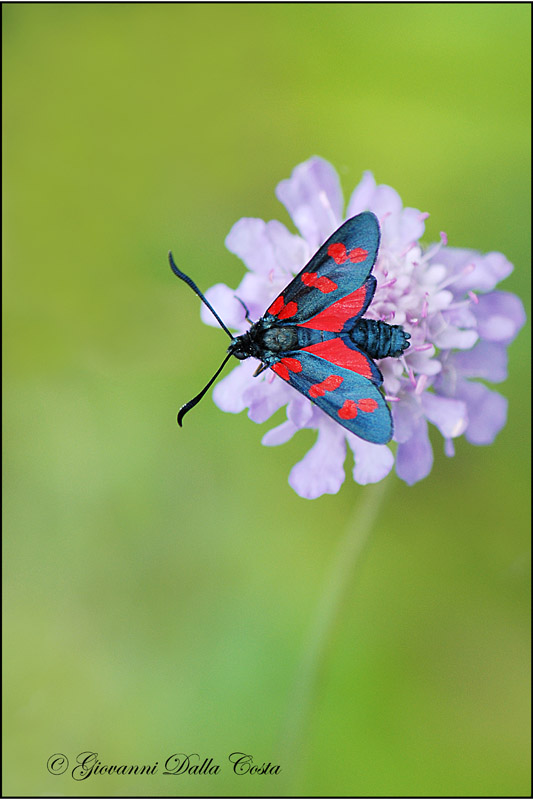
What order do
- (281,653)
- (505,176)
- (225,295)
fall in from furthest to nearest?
(505,176) < (281,653) < (225,295)

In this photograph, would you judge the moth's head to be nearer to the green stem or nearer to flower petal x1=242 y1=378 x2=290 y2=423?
flower petal x1=242 y1=378 x2=290 y2=423

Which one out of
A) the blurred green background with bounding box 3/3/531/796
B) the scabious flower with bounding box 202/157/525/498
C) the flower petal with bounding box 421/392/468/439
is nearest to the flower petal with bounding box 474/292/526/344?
the scabious flower with bounding box 202/157/525/498

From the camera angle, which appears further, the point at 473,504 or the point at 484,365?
the point at 473,504

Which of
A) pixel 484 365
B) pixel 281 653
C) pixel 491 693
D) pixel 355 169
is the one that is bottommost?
pixel 491 693

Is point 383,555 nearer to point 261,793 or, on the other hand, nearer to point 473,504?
point 473,504

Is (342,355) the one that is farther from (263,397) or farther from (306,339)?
(263,397)

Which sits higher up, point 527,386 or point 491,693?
point 527,386

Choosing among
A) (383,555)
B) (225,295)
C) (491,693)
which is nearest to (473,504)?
(383,555)
